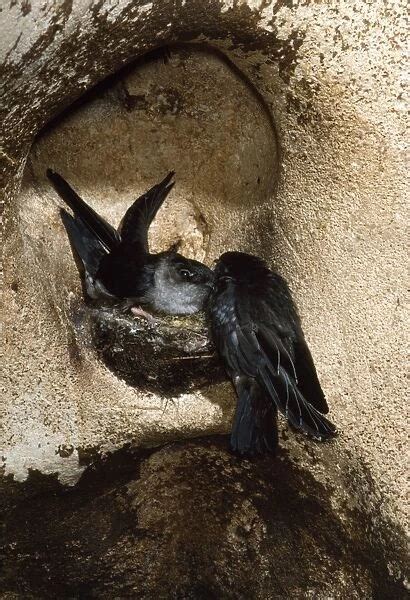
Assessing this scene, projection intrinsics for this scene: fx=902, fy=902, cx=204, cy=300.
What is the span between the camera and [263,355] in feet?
5.84

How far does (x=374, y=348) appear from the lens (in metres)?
1.67

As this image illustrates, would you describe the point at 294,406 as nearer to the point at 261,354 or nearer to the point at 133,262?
the point at 261,354

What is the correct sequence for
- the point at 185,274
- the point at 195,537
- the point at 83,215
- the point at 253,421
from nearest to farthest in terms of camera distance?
1. the point at 195,537
2. the point at 253,421
3. the point at 83,215
4. the point at 185,274

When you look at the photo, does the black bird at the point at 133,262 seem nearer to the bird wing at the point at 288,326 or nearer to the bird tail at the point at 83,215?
the bird tail at the point at 83,215

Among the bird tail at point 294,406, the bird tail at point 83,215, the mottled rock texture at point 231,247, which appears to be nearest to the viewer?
the mottled rock texture at point 231,247

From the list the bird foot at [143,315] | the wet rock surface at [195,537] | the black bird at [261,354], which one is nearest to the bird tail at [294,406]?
the black bird at [261,354]

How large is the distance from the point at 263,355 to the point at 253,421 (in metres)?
0.13

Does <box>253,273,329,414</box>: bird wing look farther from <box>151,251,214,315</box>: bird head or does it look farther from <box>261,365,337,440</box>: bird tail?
<box>151,251,214,315</box>: bird head

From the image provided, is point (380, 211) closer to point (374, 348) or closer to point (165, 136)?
point (374, 348)

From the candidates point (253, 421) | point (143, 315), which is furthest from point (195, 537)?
point (143, 315)

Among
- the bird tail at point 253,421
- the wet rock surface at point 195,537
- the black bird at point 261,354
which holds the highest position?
the black bird at point 261,354

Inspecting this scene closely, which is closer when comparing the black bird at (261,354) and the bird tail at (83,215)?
the black bird at (261,354)

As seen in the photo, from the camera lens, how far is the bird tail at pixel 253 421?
1706mm

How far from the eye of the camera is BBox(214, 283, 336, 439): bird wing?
1674 mm
